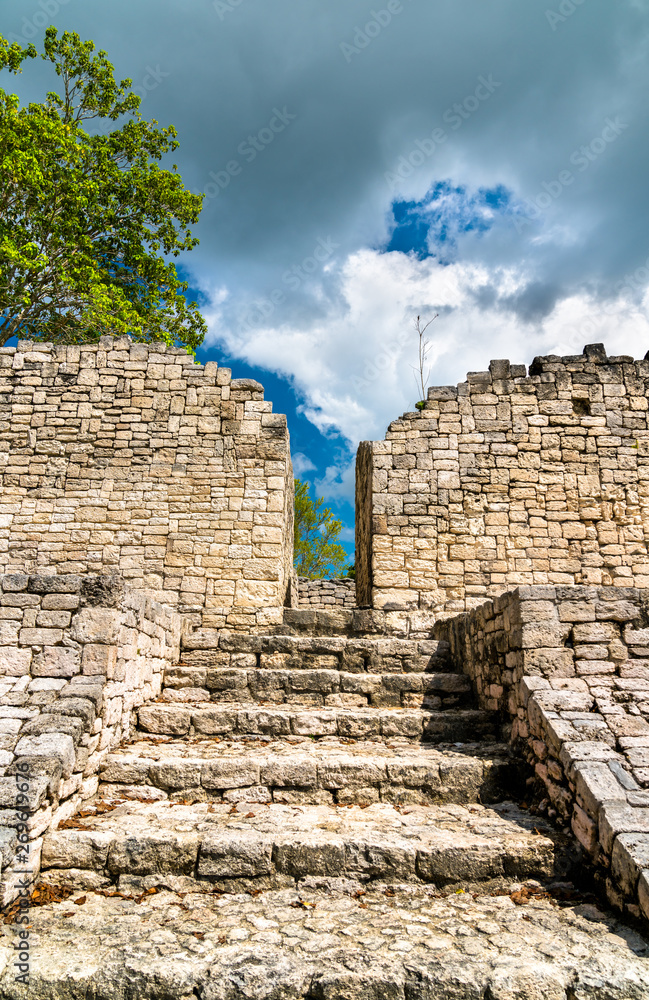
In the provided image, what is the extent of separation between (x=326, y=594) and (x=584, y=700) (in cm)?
834

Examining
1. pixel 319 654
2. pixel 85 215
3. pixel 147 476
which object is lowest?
pixel 319 654

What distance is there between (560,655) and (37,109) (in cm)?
1513

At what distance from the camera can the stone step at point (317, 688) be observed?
539 centimetres

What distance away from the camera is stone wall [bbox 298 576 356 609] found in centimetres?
1210

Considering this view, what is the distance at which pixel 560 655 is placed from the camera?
14.4 feet

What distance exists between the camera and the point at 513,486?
898 cm

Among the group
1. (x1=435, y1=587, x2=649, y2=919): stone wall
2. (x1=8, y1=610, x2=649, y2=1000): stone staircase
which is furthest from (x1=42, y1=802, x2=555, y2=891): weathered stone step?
(x1=435, y1=587, x2=649, y2=919): stone wall

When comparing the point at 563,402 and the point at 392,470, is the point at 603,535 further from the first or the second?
the point at 392,470

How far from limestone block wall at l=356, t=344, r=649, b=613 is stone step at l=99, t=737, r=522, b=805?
14.8 ft

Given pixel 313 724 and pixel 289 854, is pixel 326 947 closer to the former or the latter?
pixel 289 854

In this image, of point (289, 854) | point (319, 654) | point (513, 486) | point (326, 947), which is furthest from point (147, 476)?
point (326, 947)

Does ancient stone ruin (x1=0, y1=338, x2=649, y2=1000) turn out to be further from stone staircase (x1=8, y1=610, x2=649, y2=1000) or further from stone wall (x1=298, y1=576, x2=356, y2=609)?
stone wall (x1=298, y1=576, x2=356, y2=609)

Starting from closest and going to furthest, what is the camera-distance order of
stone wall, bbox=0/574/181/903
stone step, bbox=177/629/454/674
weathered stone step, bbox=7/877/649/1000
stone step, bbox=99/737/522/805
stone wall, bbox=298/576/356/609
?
weathered stone step, bbox=7/877/649/1000
stone wall, bbox=0/574/181/903
stone step, bbox=99/737/522/805
stone step, bbox=177/629/454/674
stone wall, bbox=298/576/356/609

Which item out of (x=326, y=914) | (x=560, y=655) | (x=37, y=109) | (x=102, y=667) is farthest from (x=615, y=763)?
(x=37, y=109)
